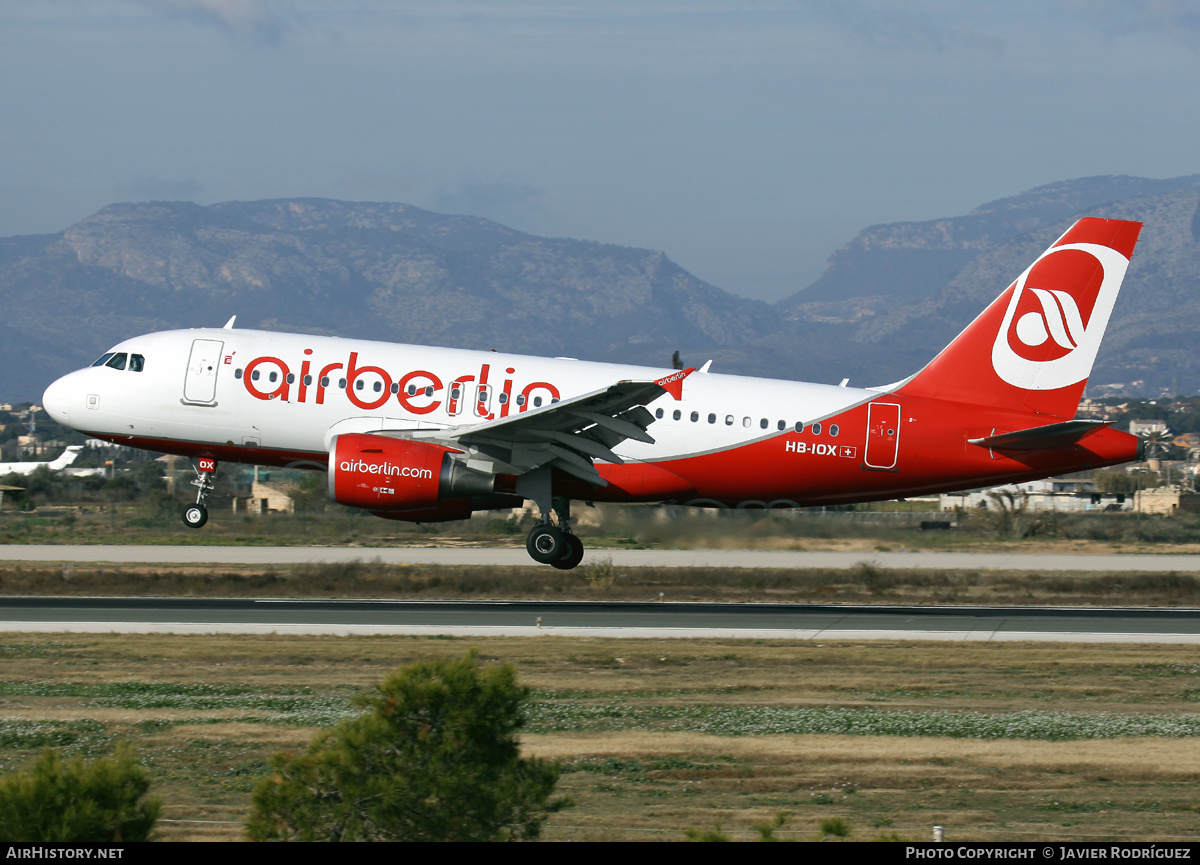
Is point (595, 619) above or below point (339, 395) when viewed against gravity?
below

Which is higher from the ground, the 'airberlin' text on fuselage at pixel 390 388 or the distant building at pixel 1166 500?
the distant building at pixel 1166 500

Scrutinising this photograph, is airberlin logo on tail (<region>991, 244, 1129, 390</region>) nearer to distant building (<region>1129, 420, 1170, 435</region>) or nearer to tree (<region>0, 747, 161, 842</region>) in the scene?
tree (<region>0, 747, 161, 842</region>)

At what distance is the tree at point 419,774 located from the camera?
6.81m

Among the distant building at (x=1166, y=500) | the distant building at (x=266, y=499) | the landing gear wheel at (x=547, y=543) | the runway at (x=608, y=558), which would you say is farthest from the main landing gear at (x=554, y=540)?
the distant building at (x=1166, y=500)

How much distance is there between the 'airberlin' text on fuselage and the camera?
25.0m

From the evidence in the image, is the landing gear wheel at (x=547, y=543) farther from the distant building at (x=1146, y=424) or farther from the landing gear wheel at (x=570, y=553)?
the distant building at (x=1146, y=424)

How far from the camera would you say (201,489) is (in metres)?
26.1

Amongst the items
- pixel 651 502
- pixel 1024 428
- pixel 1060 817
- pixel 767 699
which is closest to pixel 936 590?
pixel 1024 428

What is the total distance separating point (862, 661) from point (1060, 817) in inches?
324

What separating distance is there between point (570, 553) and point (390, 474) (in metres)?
4.60

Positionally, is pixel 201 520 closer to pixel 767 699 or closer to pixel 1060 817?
pixel 767 699

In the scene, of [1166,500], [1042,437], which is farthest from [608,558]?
[1166,500]

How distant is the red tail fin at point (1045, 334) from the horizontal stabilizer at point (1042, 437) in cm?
105

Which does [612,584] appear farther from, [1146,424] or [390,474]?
A: [1146,424]
